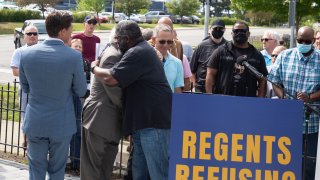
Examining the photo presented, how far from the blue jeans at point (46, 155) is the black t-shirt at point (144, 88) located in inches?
28.0

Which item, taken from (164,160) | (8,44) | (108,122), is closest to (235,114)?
(164,160)

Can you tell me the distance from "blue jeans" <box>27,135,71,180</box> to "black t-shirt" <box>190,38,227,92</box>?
2.70 metres

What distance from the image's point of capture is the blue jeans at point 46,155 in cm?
520

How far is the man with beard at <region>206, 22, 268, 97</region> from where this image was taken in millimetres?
6047

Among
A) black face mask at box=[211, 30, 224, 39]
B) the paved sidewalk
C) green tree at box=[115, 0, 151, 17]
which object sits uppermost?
green tree at box=[115, 0, 151, 17]

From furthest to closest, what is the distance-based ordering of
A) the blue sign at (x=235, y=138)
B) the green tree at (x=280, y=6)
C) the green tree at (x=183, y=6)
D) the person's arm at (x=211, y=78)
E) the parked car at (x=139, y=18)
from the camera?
the green tree at (x=183, y=6), the parked car at (x=139, y=18), the green tree at (x=280, y=6), the person's arm at (x=211, y=78), the blue sign at (x=235, y=138)

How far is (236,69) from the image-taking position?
20.0ft

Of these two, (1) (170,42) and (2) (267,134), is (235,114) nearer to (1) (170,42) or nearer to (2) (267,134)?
(2) (267,134)

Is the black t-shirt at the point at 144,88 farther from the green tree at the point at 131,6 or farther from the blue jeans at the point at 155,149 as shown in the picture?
the green tree at the point at 131,6

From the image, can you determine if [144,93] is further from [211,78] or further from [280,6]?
[280,6]

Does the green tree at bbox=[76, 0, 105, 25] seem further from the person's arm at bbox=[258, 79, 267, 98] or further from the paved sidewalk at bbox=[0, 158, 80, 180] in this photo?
the person's arm at bbox=[258, 79, 267, 98]

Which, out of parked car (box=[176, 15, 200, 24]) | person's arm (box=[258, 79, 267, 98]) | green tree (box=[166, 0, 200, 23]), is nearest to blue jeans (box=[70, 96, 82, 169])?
person's arm (box=[258, 79, 267, 98])

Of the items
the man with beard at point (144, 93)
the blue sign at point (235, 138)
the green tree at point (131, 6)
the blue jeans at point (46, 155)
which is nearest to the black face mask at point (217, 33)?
the man with beard at point (144, 93)

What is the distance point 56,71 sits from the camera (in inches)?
196
